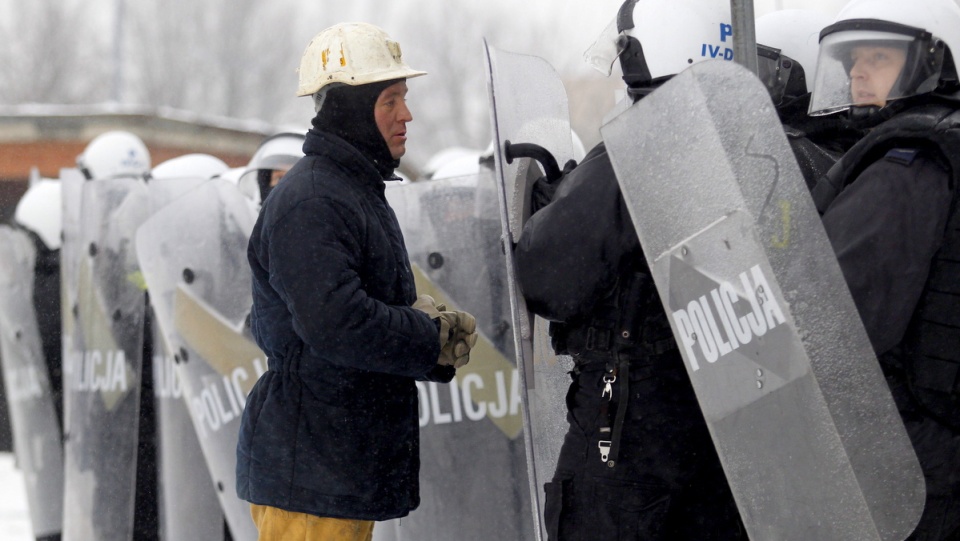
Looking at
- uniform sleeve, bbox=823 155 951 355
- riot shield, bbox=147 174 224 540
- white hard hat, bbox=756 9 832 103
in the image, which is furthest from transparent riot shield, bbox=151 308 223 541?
uniform sleeve, bbox=823 155 951 355

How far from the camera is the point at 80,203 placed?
4328 millimetres

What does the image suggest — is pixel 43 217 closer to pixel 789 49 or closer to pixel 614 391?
pixel 789 49

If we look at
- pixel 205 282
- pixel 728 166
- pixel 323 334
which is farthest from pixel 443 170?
pixel 728 166

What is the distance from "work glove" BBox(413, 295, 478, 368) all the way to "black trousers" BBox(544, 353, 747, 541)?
43 cm

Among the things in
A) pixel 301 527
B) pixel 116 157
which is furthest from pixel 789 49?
pixel 116 157

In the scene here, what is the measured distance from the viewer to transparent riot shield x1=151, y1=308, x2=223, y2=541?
4.05 metres

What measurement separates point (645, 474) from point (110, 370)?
261cm

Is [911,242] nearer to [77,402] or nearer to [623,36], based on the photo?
[623,36]

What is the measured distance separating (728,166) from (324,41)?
1116mm

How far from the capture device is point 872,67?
7.77ft

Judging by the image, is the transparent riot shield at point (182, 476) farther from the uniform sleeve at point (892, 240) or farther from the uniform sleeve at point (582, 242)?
the uniform sleeve at point (892, 240)

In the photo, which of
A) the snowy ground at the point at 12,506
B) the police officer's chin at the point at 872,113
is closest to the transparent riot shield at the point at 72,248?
the snowy ground at the point at 12,506

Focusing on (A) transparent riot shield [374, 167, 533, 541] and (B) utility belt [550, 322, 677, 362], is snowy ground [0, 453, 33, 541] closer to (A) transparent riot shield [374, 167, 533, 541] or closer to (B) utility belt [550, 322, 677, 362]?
(A) transparent riot shield [374, 167, 533, 541]

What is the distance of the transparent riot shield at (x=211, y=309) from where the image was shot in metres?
3.68
